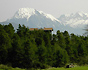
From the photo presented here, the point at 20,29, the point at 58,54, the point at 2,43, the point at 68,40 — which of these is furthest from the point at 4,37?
the point at 68,40

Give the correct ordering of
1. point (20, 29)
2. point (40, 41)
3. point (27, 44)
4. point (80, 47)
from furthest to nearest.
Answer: point (80, 47) → point (20, 29) → point (40, 41) → point (27, 44)

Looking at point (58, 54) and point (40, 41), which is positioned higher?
point (40, 41)

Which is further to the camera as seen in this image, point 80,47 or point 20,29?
point 80,47

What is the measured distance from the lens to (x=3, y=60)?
5897cm

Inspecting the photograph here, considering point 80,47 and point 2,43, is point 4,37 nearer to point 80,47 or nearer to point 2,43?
point 2,43

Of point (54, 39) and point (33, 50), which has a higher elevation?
point (54, 39)

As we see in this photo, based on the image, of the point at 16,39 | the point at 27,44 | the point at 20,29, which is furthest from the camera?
the point at 20,29

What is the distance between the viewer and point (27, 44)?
193 ft

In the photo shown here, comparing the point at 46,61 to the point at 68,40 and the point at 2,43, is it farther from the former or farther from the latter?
the point at 68,40

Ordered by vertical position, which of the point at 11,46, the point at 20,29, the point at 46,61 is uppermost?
the point at 20,29

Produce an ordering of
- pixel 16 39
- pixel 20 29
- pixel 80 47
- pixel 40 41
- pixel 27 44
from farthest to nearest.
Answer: pixel 80 47, pixel 20 29, pixel 40 41, pixel 16 39, pixel 27 44

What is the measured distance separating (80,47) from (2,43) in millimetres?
35422

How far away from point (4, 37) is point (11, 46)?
3.99 metres

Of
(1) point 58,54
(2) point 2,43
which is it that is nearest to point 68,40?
(1) point 58,54
